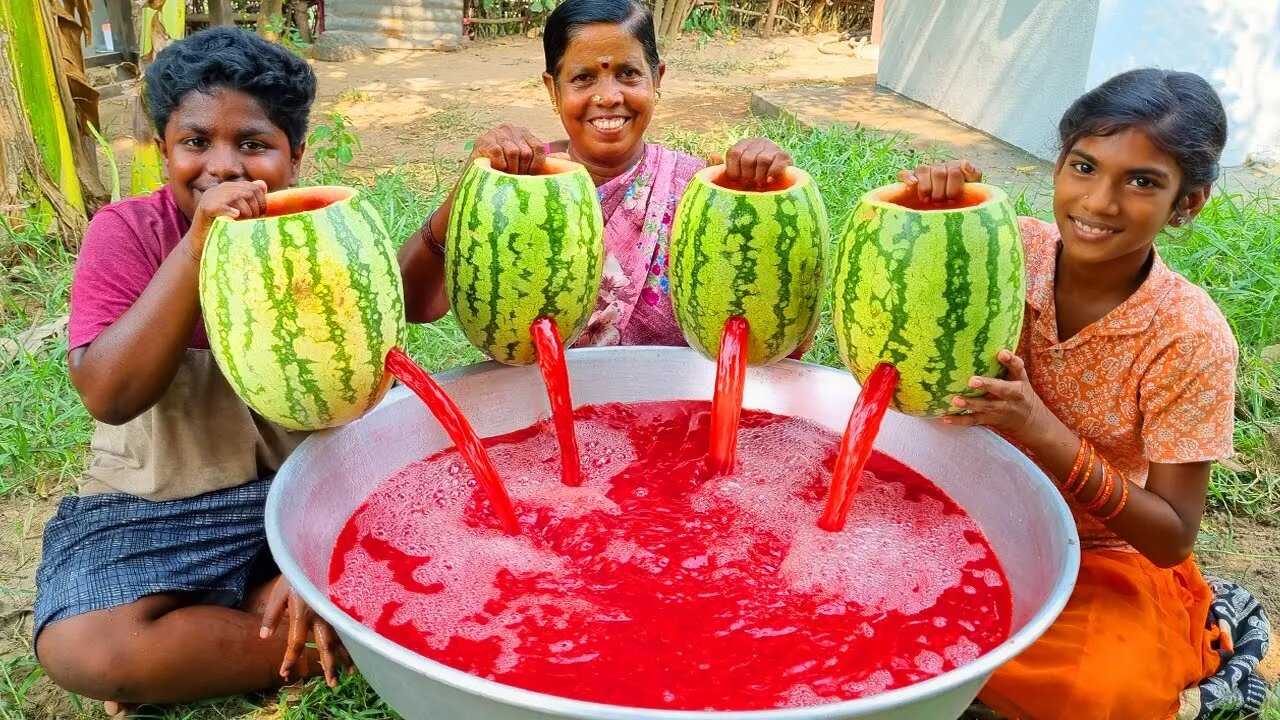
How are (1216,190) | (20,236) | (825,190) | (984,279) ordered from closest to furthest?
(984,279), (20,236), (825,190), (1216,190)

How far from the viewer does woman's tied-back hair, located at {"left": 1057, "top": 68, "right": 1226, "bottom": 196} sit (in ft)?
8.07

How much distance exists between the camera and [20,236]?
5.70 meters

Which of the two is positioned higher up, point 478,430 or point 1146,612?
point 478,430

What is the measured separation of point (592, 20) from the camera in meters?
3.33

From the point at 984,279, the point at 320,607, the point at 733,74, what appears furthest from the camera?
the point at 733,74

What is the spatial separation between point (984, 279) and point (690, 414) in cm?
103

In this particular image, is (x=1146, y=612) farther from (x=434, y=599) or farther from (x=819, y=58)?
(x=819, y=58)

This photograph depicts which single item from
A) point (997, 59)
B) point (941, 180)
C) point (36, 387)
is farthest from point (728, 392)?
point (997, 59)

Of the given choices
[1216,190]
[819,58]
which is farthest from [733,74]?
[1216,190]

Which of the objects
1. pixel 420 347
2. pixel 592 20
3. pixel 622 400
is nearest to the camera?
pixel 622 400

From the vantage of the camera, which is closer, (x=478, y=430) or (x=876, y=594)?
(x=876, y=594)

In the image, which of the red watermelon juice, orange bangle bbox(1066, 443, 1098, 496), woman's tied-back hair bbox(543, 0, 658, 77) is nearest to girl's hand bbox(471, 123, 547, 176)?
the red watermelon juice

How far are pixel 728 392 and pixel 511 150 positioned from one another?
79 centimetres

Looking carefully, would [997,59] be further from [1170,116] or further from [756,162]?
[756,162]
